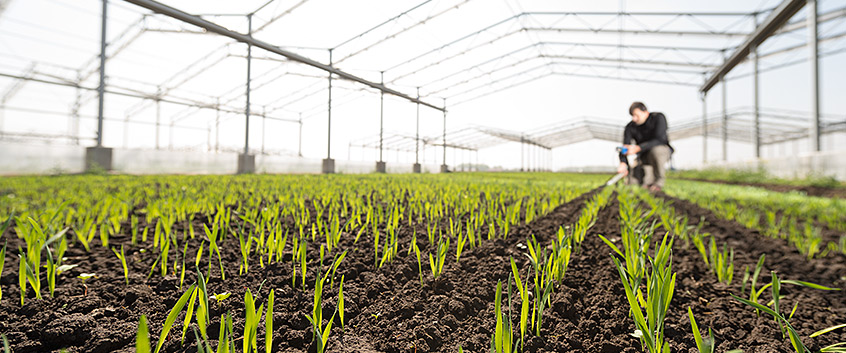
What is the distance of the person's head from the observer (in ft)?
18.3

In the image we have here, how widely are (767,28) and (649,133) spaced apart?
10738 millimetres

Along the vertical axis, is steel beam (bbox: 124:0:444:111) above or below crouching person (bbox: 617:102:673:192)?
above

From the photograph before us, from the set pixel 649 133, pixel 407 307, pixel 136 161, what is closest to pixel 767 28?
pixel 649 133

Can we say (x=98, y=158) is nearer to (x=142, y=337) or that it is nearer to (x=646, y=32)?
(x=142, y=337)

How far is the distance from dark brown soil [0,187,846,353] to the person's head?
4.51 meters

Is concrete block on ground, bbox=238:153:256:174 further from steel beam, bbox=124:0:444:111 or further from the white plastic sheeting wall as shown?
steel beam, bbox=124:0:444:111

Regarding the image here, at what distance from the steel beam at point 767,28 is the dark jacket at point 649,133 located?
9.02 metres

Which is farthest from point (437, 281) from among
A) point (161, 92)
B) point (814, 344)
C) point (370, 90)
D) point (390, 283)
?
point (161, 92)

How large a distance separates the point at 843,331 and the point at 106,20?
1387cm

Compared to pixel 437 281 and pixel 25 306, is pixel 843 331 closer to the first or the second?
pixel 437 281

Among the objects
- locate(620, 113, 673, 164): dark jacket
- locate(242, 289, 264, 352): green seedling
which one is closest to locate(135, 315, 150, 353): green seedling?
locate(242, 289, 264, 352): green seedling

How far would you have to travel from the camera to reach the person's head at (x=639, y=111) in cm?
556

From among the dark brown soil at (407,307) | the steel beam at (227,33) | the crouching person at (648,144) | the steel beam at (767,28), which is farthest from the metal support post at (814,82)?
the steel beam at (227,33)

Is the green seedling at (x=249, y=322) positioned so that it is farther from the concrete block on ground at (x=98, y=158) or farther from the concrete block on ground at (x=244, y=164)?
the concrete block on ground at (x=244, y=164)
